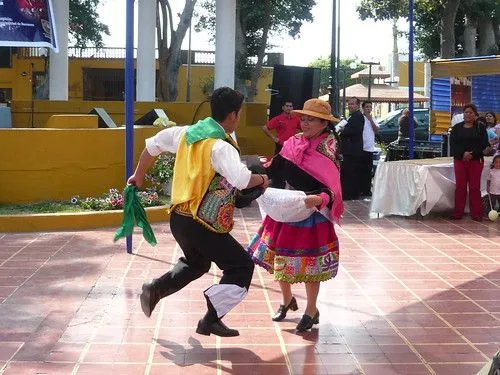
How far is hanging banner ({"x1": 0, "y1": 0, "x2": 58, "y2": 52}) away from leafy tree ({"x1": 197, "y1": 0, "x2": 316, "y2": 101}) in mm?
19808

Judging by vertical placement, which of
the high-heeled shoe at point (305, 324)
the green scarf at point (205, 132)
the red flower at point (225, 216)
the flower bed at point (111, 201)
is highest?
the green scarf at point (205, 132)

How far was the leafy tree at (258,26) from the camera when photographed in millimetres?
32500

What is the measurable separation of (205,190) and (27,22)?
7421 millimetres

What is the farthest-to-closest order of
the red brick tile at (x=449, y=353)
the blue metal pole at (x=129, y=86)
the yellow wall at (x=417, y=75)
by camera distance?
1. the yellow wall at (x=417, y=75)
2. the blue metal pole at (x=129, y=86)
3. the red brick tile at (x=449, y=353)

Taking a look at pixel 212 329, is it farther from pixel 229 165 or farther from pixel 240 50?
pixel 240 50

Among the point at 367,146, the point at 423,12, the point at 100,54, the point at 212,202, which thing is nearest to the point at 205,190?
the point at 212,202

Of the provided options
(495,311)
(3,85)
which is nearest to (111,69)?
(3,85)

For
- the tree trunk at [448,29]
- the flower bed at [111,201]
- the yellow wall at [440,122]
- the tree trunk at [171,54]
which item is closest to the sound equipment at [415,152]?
the yellow wall at [440,122]

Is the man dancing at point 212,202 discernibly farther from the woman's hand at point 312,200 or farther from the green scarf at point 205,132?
the woman's hand at point 312,200

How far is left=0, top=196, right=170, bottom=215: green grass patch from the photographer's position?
10.9 metres

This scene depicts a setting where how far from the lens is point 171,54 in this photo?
27672mm

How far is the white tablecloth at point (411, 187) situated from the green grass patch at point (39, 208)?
3947mm

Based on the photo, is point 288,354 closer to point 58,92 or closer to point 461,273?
point 461,273

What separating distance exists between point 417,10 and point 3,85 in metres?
17.8
